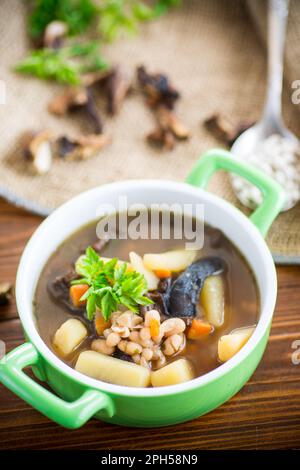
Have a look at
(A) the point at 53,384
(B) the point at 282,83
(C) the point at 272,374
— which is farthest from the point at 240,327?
(B) the point at 282,83

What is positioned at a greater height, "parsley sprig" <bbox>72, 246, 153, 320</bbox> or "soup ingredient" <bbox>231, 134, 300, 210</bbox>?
"soup ingredient" <bbox>231, 134, 300, 210</bbox>

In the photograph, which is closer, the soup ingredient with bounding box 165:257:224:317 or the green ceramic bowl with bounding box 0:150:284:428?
the green ceramic bowl with bounding box 0:150:284:428

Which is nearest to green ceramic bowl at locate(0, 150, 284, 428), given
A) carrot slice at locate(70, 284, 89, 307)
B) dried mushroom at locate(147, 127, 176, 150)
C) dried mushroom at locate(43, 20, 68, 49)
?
carrot slice at locate(70, 284, 89, 307)

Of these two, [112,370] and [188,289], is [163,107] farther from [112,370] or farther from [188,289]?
[112,370]

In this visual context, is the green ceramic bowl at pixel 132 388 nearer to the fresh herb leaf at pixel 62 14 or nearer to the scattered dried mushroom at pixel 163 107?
the scattered dried mushroom at pixel 163 107

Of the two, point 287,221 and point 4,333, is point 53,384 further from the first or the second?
point 287,221

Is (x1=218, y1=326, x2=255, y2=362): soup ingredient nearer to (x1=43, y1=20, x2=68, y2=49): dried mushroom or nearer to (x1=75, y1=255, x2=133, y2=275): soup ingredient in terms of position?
(x1=75, y1=255, x2=133, y2=275): soup ingredient
